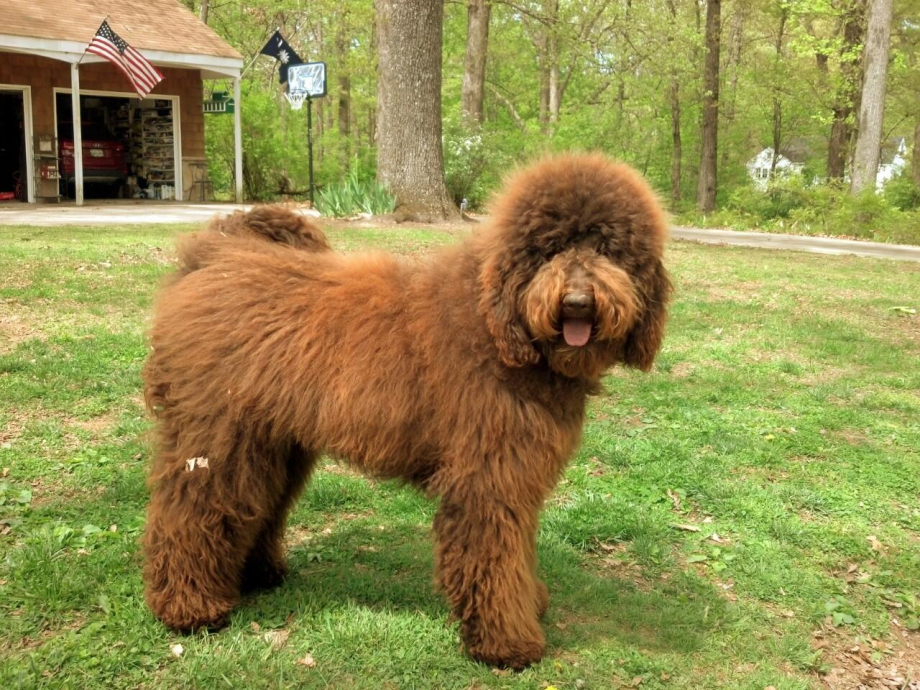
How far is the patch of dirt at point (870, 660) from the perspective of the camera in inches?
131

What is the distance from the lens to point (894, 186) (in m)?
24.5

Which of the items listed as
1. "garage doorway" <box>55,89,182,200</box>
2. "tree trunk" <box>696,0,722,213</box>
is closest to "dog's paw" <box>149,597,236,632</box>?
"garage doorway" <box>55,89,182,200</box>

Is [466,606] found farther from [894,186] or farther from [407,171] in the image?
[894,186]

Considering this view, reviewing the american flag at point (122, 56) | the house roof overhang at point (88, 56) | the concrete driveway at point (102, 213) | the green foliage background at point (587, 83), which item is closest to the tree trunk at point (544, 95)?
the green foliage background at point (587, 83)

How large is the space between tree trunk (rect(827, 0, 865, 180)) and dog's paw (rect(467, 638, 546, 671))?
23.9 meters

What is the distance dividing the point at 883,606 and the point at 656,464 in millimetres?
1601

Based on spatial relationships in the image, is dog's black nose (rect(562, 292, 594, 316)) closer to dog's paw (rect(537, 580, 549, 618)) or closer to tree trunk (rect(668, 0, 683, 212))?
dog's paw (rect(537, 580, 549, 618))

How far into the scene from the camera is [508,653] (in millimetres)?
3104

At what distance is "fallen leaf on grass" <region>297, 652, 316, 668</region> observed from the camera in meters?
3.15

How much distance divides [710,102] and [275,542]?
27474mm

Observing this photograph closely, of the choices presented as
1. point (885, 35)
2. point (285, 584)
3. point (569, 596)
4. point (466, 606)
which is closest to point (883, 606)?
point (569, 596)

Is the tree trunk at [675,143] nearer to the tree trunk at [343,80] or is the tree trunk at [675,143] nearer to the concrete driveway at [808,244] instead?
the tree trunk at [343,80]

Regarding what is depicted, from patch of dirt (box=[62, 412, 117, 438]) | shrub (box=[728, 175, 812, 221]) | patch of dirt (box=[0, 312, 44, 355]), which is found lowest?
patch of dirt (box=[62, 412, 117, 438])

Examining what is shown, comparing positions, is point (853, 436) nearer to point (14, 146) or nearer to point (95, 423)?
point (95, 423)
